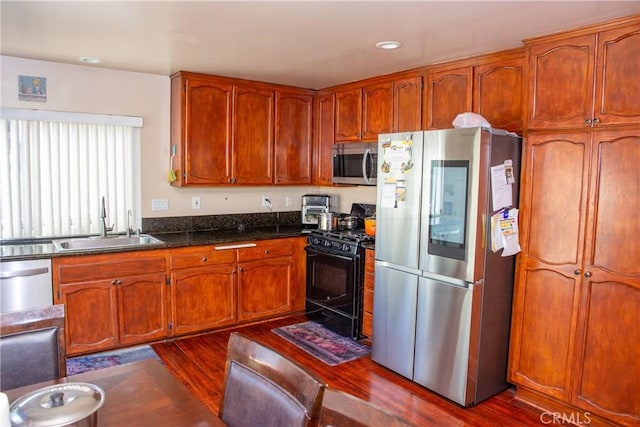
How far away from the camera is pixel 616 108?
2418mm

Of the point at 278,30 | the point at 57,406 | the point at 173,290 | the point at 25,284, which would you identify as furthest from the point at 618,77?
the point at 25,284

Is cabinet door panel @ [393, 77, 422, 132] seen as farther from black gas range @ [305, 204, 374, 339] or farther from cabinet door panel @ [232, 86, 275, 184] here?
cabinet door panel @ [232, 86, 275, 184]

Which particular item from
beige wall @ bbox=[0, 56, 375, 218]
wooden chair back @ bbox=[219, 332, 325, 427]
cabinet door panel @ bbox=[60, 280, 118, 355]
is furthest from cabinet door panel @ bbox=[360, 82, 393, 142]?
wooden chair back @ bbox=[219, 332, 325, 427]

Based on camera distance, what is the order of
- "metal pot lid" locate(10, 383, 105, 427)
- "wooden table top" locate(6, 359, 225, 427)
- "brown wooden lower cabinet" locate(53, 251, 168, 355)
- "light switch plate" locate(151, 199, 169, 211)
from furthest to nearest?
"light switch plate" locate(151, 199, 169, 211), "brown wooden lower cabinet" locate(53, 251, 168, 355), "wooden table top" locate(6, 359, 225, 427), "metal pot lid" locate(10, 383, 105, 427)

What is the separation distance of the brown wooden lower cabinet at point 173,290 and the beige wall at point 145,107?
0.70 m

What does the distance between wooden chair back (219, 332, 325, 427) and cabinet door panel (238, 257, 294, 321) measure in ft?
8.39

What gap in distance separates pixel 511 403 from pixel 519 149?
1.62 meters

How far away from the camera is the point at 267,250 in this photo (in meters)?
4.15

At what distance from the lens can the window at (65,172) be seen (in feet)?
11.5

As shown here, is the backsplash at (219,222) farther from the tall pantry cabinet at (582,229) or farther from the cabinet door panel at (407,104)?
the tall pantry cabinet at (582,229)

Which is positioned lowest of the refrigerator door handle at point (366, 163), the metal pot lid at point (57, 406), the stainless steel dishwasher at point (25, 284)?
the stainless steel dishwasher at point (25, 284)

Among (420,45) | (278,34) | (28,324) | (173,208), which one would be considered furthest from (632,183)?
(173,208)

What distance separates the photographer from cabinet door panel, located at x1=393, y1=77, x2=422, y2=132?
12.0 feet

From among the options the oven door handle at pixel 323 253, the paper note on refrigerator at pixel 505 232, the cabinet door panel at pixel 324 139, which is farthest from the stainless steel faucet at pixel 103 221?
the paper note on refrigerator at pixel 505 232
